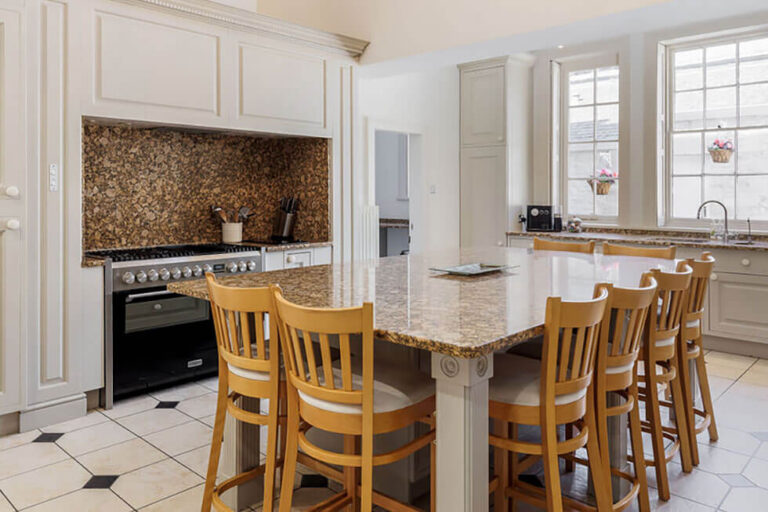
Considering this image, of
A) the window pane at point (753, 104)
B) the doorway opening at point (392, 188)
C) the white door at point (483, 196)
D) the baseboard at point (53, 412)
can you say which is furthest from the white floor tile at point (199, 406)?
the window pane at point (753, 104)

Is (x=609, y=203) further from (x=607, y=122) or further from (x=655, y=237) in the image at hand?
(x=607, y=122)

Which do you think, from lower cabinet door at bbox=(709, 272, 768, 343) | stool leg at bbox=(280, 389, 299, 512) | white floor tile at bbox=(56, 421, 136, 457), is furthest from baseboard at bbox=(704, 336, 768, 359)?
white floor tile at bbox=(56, 421, 136, 457)

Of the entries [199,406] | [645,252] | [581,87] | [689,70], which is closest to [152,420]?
[199,406]

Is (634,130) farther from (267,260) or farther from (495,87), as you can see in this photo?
(267,260)

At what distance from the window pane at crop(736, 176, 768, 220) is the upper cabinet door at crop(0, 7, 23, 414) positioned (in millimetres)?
5366

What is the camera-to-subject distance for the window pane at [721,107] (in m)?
5.02

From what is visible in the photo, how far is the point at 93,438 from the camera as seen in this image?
283 cm

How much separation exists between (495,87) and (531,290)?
4.44 metres

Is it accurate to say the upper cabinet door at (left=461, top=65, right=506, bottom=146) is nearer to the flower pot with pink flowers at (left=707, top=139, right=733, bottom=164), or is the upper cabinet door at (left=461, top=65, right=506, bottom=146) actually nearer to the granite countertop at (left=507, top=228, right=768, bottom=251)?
the granite countertop at (left=507, top=228, right=768, bottom=251)

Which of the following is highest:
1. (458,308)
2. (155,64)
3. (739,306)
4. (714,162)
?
(155,64)

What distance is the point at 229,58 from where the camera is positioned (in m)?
3.72

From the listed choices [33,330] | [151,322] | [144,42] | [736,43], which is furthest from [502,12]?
[33,330]

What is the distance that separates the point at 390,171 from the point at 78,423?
5.42 metres

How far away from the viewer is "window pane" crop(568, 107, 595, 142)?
5.88 m
